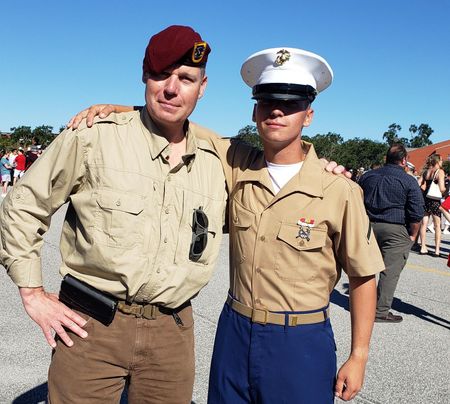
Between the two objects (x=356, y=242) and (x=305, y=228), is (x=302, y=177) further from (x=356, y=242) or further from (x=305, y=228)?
(x=356, y=242)

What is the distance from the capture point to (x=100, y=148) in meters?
1.94

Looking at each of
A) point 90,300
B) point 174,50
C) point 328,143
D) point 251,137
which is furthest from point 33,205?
point 328,143

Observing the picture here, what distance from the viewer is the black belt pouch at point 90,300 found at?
1.90 meters

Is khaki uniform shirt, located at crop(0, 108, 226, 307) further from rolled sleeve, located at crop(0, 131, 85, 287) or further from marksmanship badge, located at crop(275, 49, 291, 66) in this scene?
marksmanship badge, located at crop(275, 49, 291, 66)

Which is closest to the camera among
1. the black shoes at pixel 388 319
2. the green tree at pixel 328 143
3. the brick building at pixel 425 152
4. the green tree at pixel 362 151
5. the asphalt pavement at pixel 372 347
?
the asphalt pavement at pixel 372 347

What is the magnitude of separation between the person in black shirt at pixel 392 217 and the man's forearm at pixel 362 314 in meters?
3.59

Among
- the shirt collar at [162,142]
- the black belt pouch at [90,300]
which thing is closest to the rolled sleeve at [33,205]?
the black belt pouch at [90,300]

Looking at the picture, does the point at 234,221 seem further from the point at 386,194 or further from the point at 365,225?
the point at 386,194

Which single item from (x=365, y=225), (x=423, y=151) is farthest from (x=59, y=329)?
(x=423, y=151)

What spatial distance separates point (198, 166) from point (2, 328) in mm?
3139

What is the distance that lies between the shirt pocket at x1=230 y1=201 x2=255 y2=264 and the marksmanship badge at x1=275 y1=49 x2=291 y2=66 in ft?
2.14

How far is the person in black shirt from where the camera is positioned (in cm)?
544

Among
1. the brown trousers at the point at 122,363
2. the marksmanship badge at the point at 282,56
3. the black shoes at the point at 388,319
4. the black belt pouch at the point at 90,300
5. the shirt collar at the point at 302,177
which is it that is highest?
the marksmanship badge at the point at 282,56

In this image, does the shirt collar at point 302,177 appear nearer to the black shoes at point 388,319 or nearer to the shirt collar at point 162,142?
the shirt collar at point 162,142
